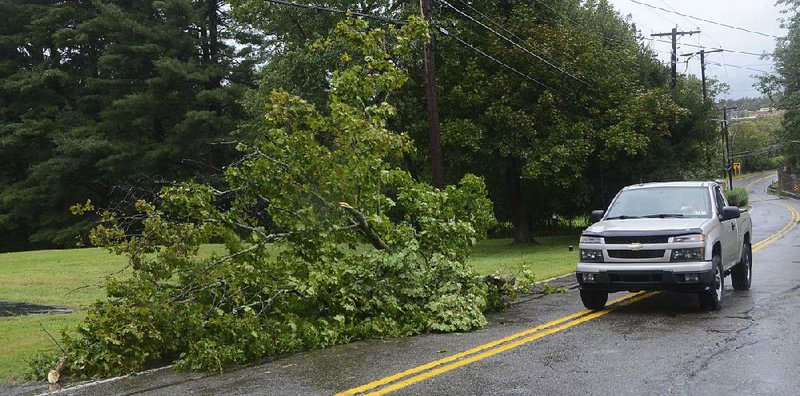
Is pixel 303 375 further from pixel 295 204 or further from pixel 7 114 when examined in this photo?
pixel 7 114

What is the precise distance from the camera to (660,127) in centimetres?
2902

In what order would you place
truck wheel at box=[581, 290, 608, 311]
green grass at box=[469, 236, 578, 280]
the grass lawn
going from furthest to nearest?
green grass at box=[469, 236, 578, 280] < truck wheel at box=[581, 290, 608, 311] < the grass lawn

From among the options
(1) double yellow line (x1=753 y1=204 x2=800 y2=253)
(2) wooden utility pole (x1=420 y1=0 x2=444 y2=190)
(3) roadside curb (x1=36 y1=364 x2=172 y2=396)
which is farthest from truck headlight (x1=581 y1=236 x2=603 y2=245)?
(1) double yellow line (x1=753 y1=204 x2=800 y2=253)

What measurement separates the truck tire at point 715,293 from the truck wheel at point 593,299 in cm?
134

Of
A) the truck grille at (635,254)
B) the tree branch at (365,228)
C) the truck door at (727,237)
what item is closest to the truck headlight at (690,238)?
the truck grille at (635,254)

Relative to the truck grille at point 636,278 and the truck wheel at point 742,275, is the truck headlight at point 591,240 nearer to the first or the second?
the truck grille at point 636,278

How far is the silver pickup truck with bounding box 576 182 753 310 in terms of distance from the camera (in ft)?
32.5

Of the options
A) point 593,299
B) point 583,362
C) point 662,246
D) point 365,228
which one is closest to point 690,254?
point 662,246

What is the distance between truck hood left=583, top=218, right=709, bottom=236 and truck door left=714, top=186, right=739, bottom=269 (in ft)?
2.58

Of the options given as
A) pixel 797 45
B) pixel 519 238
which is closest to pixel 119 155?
pixel 519 238

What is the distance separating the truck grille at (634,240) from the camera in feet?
33.0

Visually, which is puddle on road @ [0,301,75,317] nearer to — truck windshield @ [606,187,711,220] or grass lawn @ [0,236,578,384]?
grass lawn @ [0,236,578,384]

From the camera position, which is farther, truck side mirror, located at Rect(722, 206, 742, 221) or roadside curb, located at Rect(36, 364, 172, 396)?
truck side mirror, located at Rect(722, 206, 742, 221)

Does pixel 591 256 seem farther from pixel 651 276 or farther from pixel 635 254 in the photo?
pixel 651 276
